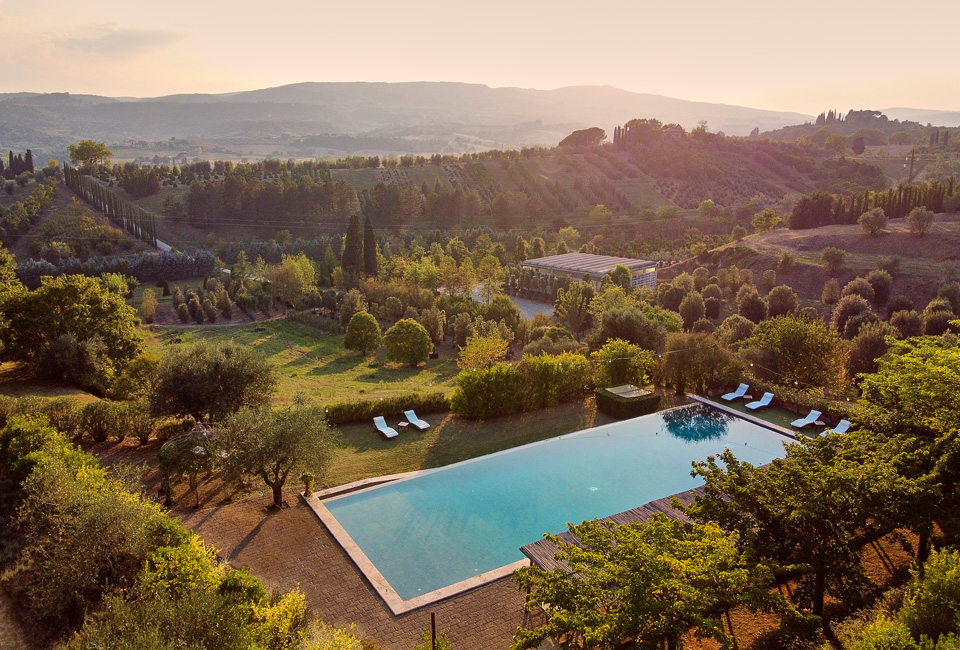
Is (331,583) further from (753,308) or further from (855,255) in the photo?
(855,255)

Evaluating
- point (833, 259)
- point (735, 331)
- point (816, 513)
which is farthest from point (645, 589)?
point (833, 259)

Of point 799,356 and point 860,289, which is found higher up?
point 799,356

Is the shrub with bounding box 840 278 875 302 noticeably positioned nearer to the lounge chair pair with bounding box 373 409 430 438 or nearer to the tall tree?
the lounge chair pair with bounding box 373 409 430 438

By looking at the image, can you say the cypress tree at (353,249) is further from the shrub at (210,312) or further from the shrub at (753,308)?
the shrub at (753,308)

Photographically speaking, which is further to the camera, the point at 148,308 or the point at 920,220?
the point at 920,220

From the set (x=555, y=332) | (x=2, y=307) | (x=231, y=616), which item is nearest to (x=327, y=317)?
(x=555, y=332)

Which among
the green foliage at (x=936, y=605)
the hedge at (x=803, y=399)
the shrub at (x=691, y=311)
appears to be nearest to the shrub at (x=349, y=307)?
the shrub at (x=691, y=311)

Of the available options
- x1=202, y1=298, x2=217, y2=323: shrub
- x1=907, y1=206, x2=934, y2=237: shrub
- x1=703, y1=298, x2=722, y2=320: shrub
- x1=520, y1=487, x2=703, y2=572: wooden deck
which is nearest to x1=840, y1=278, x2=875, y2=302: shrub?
x1=703, y1=298, x2=722, y2=320: shrub
